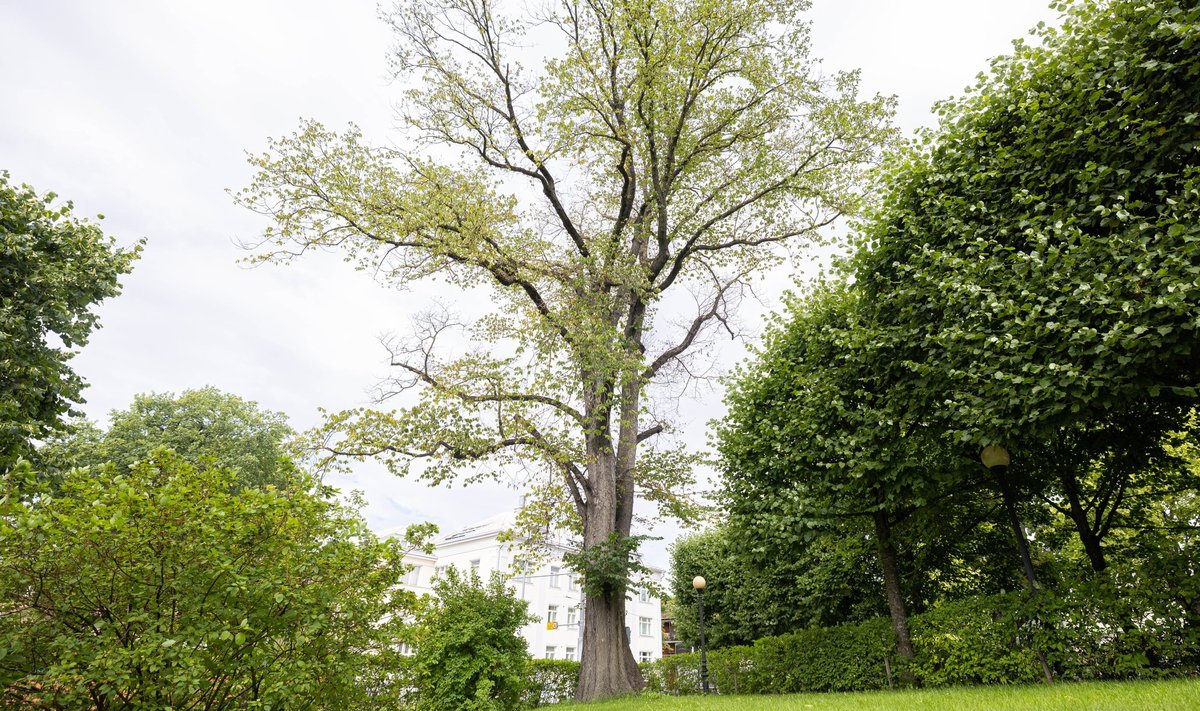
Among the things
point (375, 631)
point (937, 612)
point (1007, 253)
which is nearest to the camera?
point (375, 631)

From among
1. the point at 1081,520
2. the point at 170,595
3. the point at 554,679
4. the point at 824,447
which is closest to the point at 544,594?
the point at 554,679

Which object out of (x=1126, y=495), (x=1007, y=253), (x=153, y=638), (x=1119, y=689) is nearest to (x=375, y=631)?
(x=153, y=638)

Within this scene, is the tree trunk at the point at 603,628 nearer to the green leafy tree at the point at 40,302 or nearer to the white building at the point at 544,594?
the green leafy tree at the point at 40,302

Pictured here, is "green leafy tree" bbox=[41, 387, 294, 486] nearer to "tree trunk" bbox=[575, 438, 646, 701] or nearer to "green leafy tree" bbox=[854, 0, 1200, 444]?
"tree trunk" bbox=[575, 438, 646, 701]

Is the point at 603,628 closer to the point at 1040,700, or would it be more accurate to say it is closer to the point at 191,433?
the point at 1040,700

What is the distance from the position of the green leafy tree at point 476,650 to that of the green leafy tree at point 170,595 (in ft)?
21.4

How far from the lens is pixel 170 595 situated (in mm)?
3906

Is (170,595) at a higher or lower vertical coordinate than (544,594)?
lower

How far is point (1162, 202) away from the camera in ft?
24.1

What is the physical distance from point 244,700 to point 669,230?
15.1m

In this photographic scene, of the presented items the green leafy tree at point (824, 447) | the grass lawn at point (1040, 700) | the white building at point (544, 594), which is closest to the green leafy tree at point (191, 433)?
the white building at point (544, 594)

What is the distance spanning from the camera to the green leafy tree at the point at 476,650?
10789 mm

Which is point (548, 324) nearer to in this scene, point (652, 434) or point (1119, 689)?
point (652, 434)

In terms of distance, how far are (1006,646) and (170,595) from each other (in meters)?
11.7
